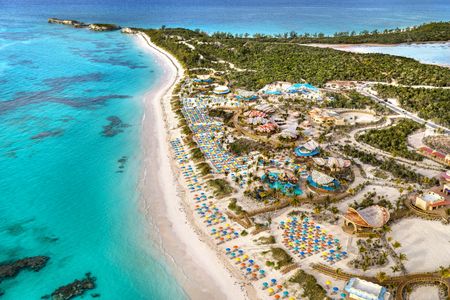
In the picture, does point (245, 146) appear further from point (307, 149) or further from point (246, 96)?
point (246, 96)

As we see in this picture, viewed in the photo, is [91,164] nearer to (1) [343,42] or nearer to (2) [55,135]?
(2) [55,135]

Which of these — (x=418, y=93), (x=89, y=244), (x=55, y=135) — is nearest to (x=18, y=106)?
(x=55, y=135)

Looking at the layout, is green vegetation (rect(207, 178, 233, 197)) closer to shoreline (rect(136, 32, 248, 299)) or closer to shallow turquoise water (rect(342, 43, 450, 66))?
shoreline (rect(136, 32, 248, 299))

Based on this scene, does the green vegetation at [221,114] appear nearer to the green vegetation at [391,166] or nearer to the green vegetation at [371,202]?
the green vegetation at [391,166]

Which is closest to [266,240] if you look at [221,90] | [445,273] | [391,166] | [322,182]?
[322,182]

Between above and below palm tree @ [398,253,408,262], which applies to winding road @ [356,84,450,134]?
above

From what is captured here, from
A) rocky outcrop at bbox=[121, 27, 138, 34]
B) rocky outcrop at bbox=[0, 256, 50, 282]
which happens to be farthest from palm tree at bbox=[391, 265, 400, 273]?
rocky outcrop at bbox=[121, 27, 138, 34]
